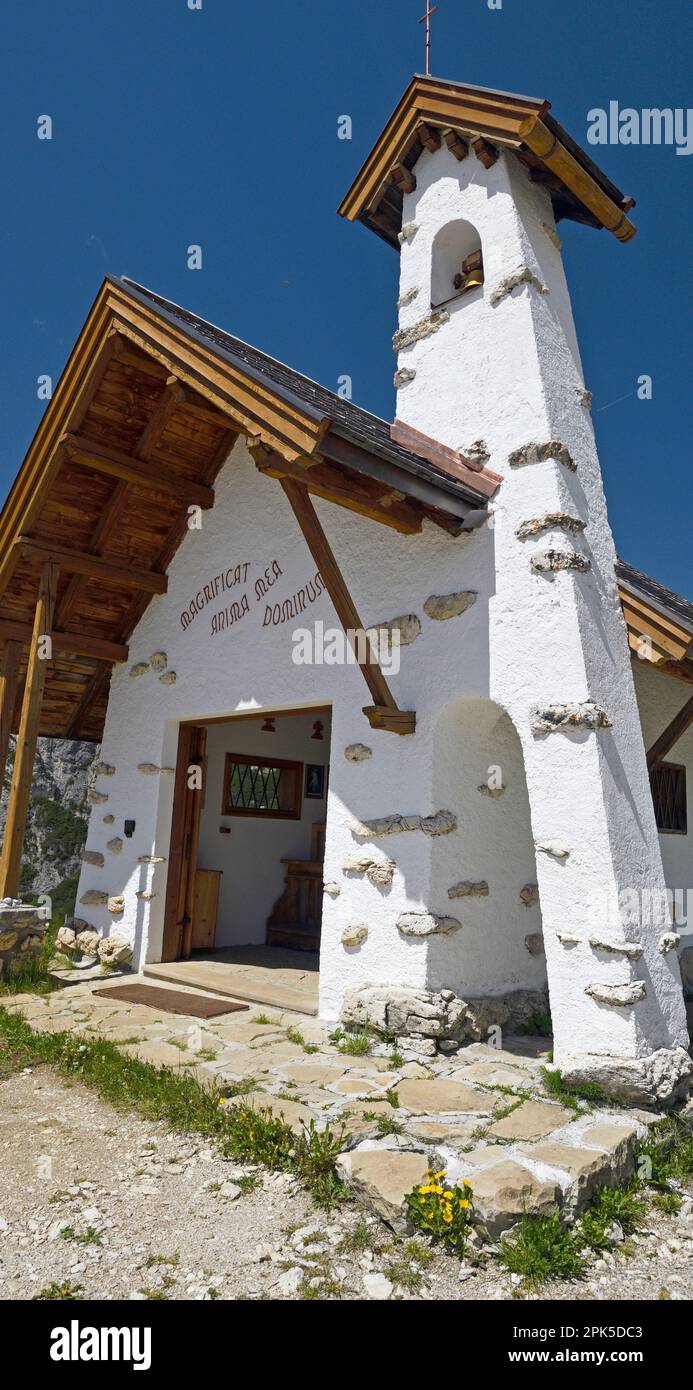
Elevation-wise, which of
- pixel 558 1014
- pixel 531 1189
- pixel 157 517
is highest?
pixel 157 517

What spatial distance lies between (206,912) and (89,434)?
516cm

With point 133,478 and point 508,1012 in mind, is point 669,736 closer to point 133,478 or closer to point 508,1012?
point 508,1012

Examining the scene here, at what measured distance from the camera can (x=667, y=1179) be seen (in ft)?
12.1

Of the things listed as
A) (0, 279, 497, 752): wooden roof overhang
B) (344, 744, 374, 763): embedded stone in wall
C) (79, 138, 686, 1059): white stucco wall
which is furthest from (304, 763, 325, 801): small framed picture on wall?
(344, 744, 374, 763): embedded stone in wall

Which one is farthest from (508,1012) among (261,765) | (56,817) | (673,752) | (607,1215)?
(56,817)

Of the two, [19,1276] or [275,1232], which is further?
[275,1232]

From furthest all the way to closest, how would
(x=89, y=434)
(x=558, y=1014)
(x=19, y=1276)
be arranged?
1. (x=89, y=434)
2. (x=558, y=1014)
3. (x=19, y=1276)

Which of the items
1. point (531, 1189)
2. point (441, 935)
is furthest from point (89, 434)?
point (531, 1189)

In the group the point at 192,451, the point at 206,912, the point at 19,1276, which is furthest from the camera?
the point at 206,912

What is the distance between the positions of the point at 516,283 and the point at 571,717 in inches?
131

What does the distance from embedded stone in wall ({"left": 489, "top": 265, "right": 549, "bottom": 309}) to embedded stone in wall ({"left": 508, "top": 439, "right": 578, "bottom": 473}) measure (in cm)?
135

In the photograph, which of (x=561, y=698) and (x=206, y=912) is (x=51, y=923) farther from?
(x=561, y=698)

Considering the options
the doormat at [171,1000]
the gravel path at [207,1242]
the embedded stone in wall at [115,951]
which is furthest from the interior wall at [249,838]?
the gravel path at [207,1242]

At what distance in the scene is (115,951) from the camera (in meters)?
7.89
